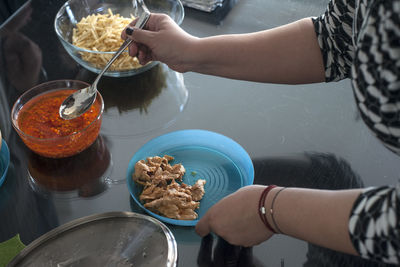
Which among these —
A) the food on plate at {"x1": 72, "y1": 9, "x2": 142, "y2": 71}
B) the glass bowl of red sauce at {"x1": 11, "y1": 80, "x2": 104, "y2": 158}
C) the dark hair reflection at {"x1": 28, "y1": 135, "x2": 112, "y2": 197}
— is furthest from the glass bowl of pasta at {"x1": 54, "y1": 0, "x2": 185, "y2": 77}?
the dark hair reflection at {"x1": 28, "y1": 135, "x2": 112, "y2": 197}

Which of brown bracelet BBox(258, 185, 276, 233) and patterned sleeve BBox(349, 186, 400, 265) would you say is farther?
brown bracelet BBox(258, 185, 276, 233)

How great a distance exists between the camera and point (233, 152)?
1.10 meters

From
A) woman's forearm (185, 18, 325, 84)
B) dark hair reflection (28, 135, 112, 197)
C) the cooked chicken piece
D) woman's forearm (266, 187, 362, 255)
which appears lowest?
dark hair reflection (28, 135, 112, 197)

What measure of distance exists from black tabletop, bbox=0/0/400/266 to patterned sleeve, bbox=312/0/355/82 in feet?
0.49

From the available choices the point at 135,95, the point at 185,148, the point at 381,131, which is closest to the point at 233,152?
the point at 185,148

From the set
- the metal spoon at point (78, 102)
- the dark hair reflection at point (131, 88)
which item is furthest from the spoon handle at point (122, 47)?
the dark hair reflection at point (131, 88)

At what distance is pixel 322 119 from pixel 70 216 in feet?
2.26

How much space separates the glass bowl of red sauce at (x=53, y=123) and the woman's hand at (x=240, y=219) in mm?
366

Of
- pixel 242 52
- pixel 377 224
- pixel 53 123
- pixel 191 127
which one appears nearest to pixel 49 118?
pixel 53 123

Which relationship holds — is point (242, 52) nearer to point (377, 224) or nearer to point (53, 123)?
point (53, 123)

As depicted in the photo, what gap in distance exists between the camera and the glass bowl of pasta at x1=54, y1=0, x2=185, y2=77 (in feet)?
4.16

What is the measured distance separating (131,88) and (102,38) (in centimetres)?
18

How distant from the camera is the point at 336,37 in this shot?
1.05m

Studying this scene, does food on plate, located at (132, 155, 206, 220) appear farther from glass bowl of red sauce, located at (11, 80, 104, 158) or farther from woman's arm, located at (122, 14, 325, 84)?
woman's arm, located at (122, 14, 325, 84)
